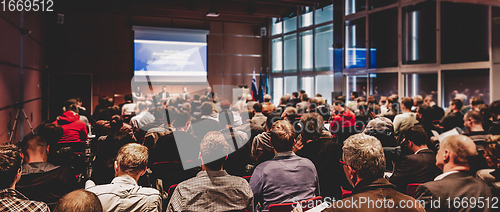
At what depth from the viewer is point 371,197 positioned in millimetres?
1438

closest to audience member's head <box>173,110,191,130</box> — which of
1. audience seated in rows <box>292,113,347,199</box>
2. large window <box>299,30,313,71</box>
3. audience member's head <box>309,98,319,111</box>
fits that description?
audience seated in rows <box>292,113,347,199</box>

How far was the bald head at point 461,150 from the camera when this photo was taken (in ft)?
6.71

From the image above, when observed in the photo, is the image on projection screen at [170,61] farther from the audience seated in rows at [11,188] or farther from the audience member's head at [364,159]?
the audience member's head at [364,159]

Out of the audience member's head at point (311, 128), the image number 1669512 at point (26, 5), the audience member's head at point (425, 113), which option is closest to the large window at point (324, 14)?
the audience member's head at point (425, 113)

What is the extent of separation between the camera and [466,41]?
796cm

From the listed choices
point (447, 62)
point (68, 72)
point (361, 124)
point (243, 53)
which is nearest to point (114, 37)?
point (68, 72)

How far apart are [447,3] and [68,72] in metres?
13.3

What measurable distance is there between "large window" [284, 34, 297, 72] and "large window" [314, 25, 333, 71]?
149 centimetres

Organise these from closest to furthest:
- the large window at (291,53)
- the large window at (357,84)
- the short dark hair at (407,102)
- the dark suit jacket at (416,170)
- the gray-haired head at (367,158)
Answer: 1. the gray-haired head at (367,158)
2. the dark suit jacket at (416,170)
3. the short dark hair at (407,102)
4. the large window at (357,84)
5. the large window at (291,53)

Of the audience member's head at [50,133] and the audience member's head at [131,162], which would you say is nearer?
the audience member's head at [131,162]

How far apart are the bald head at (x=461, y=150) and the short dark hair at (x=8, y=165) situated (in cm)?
270

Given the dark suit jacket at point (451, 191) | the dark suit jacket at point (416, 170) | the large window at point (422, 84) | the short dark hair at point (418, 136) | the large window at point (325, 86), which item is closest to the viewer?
the dark suit jacket at point (451, 191)

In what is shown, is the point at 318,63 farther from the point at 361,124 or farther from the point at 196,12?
the point at 361,124

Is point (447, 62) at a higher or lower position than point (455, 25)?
lower
